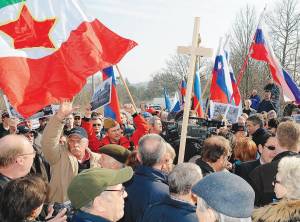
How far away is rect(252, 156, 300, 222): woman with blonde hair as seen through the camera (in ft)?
8.18

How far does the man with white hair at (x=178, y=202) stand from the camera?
9.26ft

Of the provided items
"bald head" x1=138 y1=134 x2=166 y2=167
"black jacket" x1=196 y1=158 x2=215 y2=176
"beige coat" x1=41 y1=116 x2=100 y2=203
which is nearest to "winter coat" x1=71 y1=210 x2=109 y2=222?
"bald head" x1=138 y1=134 x2=166 y2=167

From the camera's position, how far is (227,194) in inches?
86.7

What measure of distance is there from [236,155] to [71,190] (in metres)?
3.35

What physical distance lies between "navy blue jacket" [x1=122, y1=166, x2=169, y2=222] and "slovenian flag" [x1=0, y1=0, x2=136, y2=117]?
1.65m

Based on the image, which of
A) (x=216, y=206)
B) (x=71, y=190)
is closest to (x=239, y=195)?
(x=216, y=206)

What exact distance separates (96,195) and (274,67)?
707 cm

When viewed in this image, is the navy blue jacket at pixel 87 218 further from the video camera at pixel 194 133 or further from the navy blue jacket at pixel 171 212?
the video camera at pixel 194 133

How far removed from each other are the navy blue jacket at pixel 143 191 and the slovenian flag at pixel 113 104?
3.28 m

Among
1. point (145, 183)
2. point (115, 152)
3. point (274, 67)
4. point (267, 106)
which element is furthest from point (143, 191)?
point (267, 106)

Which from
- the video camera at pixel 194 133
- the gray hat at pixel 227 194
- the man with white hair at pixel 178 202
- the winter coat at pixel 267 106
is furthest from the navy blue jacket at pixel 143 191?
the winter coat at pixel 267 106

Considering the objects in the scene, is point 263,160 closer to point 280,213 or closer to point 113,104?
point 280,213

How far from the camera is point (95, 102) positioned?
702cm

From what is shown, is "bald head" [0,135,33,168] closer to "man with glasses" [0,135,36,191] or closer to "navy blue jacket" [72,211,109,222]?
Answer: "man with glasses" [0,135,36,191]
